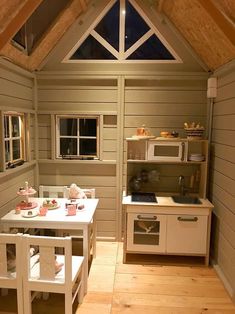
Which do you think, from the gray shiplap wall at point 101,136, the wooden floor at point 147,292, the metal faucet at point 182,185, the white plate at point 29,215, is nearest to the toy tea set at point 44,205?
the white plate at point 29,215

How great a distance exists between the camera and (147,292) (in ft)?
9.19

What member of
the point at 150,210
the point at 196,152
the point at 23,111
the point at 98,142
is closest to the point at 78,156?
the point at 98,142

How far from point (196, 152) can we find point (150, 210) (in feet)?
3.31

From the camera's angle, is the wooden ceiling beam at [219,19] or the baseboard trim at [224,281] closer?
the wooden ceiling beam at [219,19]

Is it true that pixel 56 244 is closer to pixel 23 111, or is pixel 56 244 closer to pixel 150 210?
pixel 150 210

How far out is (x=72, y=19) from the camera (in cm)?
340

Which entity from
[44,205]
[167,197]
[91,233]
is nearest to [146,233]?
[167,197]

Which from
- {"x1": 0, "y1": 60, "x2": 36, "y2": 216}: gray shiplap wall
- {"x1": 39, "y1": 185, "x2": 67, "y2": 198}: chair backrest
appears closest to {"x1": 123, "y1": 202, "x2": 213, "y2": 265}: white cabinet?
{"x1": 39, "y1": 185, "x2": 67, "y2": 198}: chair backrest

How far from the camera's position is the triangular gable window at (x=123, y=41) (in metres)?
3.53

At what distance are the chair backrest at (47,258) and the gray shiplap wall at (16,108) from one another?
859 mm

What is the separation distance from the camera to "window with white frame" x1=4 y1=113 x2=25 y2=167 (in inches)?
122

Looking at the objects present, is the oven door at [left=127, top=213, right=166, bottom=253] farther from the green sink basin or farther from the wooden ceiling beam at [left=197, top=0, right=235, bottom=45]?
the wooden ceiling beam at [left=197, top=0, right=235, bottom=45]

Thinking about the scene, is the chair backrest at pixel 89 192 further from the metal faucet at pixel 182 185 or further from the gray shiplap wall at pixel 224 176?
the gray shiplap wall at pixel 224 176

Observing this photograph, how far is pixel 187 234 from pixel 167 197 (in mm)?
513
